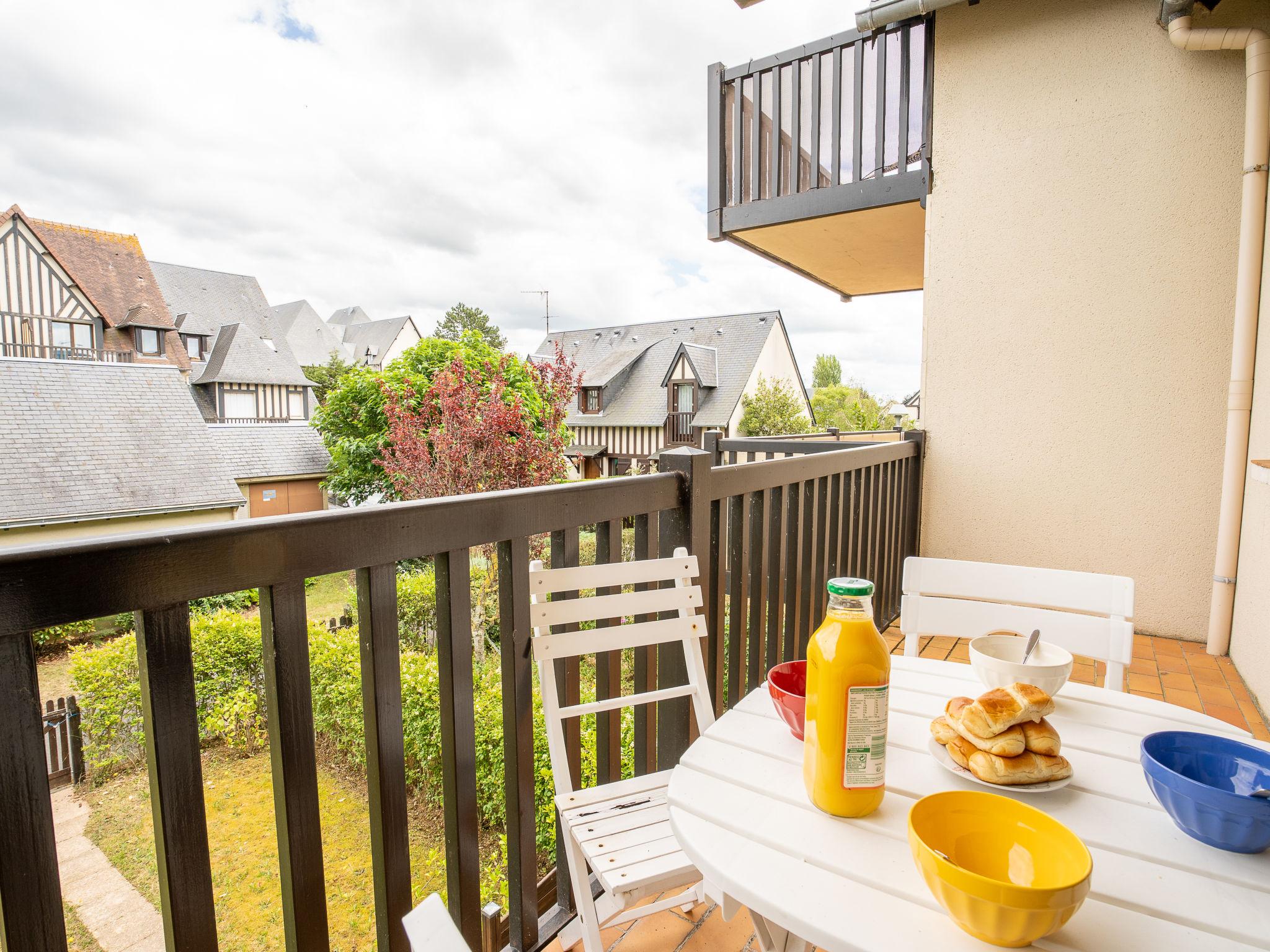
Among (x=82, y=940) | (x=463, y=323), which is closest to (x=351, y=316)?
(x=463, y=323)

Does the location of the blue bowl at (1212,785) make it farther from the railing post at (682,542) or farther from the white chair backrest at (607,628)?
the railing post at (682,542)

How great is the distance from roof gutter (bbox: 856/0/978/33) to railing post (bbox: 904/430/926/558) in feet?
6.95

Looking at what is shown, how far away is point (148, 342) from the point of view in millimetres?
9180

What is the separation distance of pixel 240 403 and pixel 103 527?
1459cm

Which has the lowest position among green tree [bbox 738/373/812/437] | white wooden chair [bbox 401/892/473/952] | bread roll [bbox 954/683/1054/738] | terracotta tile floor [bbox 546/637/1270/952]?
terracotta tile floor [bbox 546/637/1270/952]

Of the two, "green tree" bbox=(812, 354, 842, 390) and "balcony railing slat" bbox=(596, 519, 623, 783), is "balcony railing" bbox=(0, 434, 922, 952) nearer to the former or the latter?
"balcony railing slat" bbox=(596, 519, 623, 783)

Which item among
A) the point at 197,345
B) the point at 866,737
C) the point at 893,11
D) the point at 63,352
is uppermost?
the point at 197,345

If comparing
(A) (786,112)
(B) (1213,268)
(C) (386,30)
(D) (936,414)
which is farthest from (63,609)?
(C) (386,30)

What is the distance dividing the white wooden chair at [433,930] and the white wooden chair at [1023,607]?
1239 mm

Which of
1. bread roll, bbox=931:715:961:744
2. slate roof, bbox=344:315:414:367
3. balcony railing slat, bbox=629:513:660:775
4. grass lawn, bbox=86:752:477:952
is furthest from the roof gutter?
slate roof, bbox=344:315:414:367

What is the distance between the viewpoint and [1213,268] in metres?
2.83

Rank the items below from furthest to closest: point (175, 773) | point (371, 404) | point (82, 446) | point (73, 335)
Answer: point (371, 404) → point (73, 335) → point (82, 446) → point (175, 773)

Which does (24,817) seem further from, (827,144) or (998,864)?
(827,144)

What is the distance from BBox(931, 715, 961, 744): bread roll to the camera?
0.82 metres
